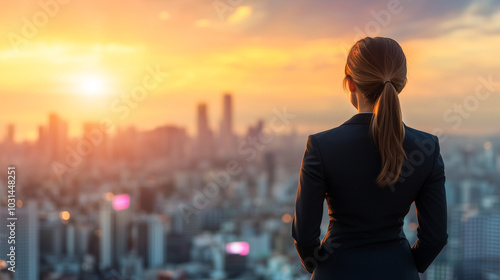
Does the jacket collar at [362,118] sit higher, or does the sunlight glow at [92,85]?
the sunlight glow at [92,85]

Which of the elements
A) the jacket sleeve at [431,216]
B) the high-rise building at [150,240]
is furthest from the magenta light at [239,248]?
the jacket sleeve at [431,216]

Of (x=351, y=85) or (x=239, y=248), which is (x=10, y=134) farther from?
(x=351, y=85)

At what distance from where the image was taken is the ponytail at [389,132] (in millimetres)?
681

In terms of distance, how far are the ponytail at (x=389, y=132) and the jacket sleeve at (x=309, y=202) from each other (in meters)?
0.08

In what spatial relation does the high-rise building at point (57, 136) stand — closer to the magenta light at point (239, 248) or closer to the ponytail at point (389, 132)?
the magenta light at point (239, 248)

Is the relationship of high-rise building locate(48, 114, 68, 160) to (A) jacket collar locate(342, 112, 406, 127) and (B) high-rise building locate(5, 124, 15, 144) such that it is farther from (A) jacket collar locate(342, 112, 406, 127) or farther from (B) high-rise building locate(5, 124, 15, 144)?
(A) jacket collar locate(342, 112, 406, 127)

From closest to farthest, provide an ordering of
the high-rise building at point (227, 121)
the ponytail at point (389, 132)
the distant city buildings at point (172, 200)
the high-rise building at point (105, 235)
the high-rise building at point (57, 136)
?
the ponytail at point (389, 132) → the distant city buildings at point (172, 200) → the high-rise building at point (57, 136) → the high-rise building at point (105, 235) → the high-rise building at point (227, 121)

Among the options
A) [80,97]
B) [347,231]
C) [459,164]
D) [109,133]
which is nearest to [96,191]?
[109,133]

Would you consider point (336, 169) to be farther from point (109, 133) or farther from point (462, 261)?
point (109, 133)

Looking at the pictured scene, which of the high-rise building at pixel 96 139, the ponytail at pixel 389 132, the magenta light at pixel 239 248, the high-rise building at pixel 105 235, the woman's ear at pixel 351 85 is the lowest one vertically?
the magenta light at pixel 239 248

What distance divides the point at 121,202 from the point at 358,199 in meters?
12.3

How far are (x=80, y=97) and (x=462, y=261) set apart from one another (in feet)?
27.8

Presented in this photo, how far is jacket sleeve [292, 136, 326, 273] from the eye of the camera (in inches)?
27.1

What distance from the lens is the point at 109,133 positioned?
12.0m
